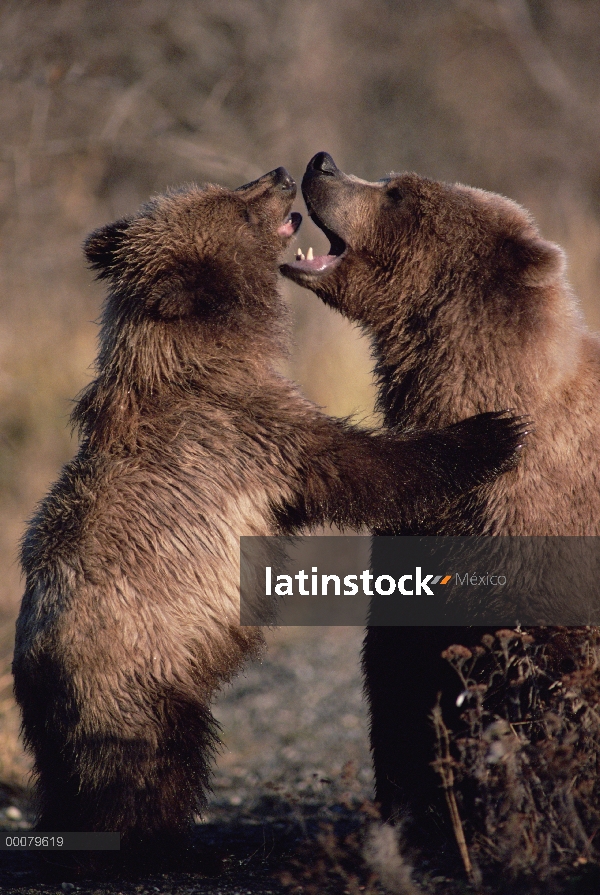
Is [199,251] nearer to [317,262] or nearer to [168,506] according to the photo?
[317,262]

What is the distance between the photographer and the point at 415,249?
4.30m

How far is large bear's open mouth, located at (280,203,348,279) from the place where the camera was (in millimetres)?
4445

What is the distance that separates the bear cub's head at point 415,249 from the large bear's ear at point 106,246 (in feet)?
2.37

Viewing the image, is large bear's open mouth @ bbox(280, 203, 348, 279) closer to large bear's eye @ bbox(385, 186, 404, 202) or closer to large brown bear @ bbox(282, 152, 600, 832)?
large brown bear @ bbox(282, 152, 600, 832)

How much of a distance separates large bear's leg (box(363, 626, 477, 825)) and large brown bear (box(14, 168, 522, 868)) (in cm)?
48

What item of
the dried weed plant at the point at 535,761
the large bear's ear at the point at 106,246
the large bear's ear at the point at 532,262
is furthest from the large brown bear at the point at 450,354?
the large bear's ear at the point at 106,246

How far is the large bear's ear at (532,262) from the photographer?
402cm

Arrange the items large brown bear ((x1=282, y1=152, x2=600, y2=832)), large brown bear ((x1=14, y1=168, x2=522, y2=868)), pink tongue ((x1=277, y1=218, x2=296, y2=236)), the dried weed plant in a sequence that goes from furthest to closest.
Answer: pink tongue ((x1=277, y1=218, x2=296, y2=236)) < large brown bear ((x1=282, y1=152, x2=600, y2=832)) < large brown bear ((x1=14, y1=168, x2=522, y2=868)) < the dried weed plant

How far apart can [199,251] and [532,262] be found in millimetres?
1397

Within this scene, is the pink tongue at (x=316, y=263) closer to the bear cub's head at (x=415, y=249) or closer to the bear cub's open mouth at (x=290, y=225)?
the bear cub's head at (x=415, y=249)

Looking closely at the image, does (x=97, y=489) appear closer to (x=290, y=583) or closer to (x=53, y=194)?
(x=290, y=583)

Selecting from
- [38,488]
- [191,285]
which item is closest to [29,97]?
[38,488]

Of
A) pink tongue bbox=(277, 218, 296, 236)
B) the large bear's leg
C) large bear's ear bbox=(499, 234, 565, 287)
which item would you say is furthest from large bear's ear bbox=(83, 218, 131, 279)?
the large bear's leg

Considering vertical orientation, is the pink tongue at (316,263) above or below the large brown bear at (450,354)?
above
